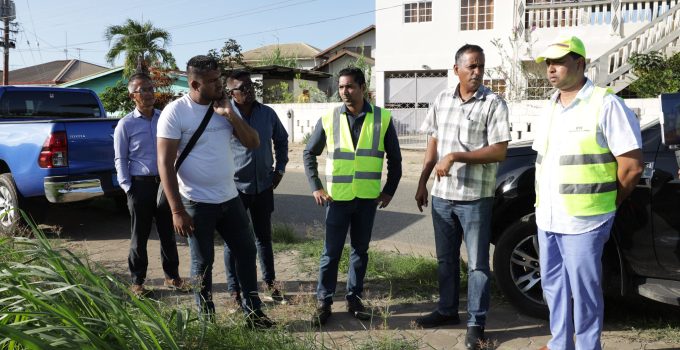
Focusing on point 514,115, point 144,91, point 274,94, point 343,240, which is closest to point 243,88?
point 144,91

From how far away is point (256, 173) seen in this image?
4488 millimetres

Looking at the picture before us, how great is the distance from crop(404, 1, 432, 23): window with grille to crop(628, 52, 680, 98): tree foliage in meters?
8.15

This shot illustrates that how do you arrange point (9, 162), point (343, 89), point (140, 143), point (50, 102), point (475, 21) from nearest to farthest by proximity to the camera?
point (343, 89)
point (140, 143)
point (9, 162)
point (50, 102)
point (475, 21)

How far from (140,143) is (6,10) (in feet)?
123

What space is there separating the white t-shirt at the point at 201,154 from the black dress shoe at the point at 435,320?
1569mm

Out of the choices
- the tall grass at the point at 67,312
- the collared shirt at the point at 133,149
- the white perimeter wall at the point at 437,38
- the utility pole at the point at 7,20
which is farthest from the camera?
the utility pole at the point at 7,20

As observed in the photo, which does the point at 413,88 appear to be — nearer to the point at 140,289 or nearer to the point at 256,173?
the point at 256,173

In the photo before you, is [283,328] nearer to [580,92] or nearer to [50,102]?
[580,92]

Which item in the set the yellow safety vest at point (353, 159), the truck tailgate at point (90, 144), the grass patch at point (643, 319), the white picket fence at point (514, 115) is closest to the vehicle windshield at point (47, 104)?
the truck tailgate at point (90, 144)

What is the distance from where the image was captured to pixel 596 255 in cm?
308

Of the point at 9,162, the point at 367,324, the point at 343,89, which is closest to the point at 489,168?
the point at 343,89

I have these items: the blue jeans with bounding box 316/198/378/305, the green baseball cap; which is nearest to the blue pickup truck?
the blue jeans with bounding box 316/198/378/305

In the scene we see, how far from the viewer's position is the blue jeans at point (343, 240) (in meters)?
4.14

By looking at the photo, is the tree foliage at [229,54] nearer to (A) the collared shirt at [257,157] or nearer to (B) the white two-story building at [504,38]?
(B) the white two-story building at [504,38]
